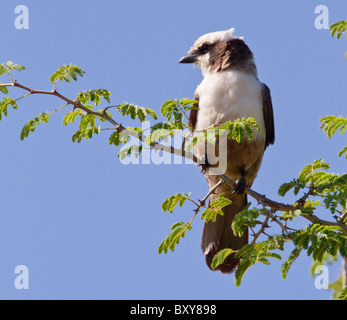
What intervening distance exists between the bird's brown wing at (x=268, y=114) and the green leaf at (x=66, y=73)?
2517mm

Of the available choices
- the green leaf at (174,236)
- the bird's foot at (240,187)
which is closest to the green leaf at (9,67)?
the green leaf at (174,236)

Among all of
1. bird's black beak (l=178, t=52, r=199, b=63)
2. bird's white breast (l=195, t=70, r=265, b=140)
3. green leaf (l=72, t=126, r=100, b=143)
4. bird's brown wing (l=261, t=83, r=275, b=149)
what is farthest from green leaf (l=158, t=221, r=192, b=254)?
bird's black beak (l=178, t=52, r=199, b=63)

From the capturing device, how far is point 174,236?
4969 millimetres

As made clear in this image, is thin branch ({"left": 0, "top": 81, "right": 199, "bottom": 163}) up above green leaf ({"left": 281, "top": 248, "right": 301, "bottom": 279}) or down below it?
above

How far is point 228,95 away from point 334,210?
6.65 ft

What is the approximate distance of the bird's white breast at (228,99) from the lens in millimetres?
6332

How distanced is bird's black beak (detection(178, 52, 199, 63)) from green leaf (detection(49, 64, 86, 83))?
2.52m

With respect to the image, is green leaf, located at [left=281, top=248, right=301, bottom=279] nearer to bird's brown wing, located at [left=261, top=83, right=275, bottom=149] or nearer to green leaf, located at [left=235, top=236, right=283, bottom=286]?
green leaf, located at [left=235, top=236, right=283, bottom=286]

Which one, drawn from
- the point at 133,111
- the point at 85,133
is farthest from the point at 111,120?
the point at 85,133

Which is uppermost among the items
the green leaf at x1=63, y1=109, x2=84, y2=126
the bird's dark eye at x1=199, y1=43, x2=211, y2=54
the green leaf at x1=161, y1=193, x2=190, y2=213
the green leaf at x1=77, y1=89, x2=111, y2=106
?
the bird's dark eye at x1=199, y1=43, x2=211, y2=54

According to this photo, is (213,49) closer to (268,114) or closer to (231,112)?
(268,114)

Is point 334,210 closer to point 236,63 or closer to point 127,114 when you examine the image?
point 127,114

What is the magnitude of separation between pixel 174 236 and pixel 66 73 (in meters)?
1.62

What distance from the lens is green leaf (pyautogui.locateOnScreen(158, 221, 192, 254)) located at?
496 cm
